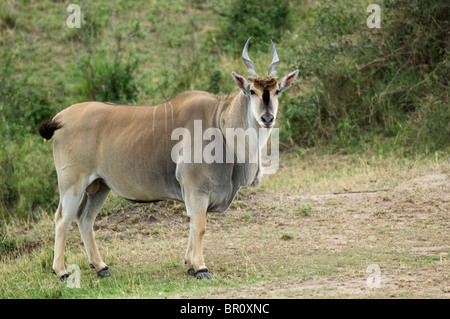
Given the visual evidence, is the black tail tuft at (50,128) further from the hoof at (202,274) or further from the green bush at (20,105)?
the green bush at (20,105)

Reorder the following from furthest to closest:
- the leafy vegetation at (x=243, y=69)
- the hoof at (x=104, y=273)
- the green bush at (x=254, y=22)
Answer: the green bush at (x=254, y=22) < the leafy vegetation at (x=243, y=69) < the hoof at (x=104, y=273)

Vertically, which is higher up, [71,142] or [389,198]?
[71,142]

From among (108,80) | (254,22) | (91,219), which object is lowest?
(91,219)

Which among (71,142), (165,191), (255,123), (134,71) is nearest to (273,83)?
(255,123)

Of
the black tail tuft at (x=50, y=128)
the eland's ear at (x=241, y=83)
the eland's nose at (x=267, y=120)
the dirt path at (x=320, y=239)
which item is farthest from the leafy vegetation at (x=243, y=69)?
the eland's nose at (x=267, y=120)

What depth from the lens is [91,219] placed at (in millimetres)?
6770

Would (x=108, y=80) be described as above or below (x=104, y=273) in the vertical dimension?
A: above

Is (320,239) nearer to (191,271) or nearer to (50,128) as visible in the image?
(191,271)

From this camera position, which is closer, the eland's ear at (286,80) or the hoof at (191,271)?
the eland's ear at (286,80)

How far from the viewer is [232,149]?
20.8ft

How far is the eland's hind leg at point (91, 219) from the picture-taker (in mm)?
6691

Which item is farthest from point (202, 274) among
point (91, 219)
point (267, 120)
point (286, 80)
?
point (286, 80)

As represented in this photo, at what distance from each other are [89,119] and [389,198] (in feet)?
12.5

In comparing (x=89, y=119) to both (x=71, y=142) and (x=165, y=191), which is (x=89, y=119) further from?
(x=165, y=191)
